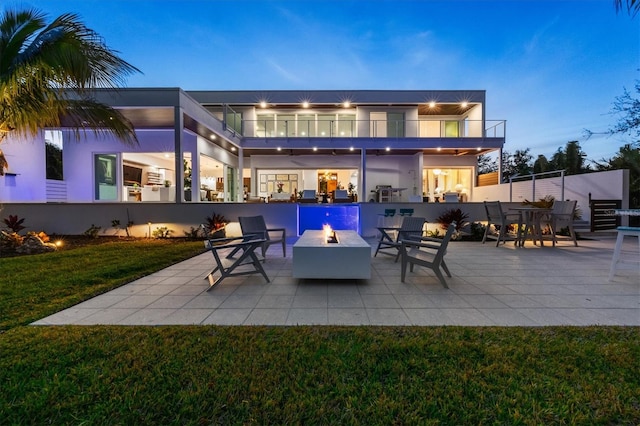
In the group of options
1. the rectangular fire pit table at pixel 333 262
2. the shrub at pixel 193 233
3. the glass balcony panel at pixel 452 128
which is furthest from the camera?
the glass balcony panel at pixel 452 128

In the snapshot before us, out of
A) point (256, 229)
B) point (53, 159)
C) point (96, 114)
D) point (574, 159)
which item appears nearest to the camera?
point (256, 229)

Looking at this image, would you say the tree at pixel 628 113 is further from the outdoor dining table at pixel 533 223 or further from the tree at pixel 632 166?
the outdoor dining table at pixel 533 223

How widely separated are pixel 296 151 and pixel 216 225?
819 cm

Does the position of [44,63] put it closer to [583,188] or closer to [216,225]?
[216,225]

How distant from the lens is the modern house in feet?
35.9

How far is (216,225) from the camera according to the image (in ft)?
26.1

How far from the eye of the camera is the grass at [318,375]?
1.53 meters

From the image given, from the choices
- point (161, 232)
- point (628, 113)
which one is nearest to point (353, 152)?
point (161, 232)

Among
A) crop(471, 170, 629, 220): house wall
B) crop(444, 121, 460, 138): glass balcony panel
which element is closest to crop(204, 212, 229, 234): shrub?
crop(471, 170, 629, 220): house wall

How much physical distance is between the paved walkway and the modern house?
24.2 feet

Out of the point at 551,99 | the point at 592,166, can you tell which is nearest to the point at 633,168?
the point at 592,166

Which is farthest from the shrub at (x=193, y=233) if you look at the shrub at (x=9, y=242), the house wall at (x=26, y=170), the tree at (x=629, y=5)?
the tree at (x=629, y=5)

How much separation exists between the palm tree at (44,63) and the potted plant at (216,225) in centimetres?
388

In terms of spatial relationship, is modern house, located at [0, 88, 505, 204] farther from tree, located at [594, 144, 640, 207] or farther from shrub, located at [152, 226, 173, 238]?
tree, located at [594, 144, 640, 207]
